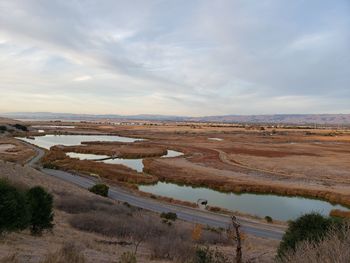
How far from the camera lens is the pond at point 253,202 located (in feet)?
125

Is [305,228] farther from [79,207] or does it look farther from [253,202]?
[253,202]

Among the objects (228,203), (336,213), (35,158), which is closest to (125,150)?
(35,158)

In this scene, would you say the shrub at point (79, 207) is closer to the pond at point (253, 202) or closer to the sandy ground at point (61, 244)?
the sandy ground at point (61, 244)

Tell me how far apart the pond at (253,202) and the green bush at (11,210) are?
2670 cm

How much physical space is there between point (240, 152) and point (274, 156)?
8517 mm

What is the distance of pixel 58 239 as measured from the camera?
607 inches

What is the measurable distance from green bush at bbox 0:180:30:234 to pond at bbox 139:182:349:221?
1051 inches

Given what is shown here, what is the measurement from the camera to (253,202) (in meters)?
43.0

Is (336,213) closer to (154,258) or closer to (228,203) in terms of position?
(228,203)

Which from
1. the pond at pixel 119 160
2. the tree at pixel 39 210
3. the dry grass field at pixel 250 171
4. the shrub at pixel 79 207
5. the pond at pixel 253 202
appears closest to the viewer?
the tree at pixel 39 210

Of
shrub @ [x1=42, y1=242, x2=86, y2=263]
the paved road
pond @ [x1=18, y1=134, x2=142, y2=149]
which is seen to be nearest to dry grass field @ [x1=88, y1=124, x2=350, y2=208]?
the paved road

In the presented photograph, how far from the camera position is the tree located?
16.1m

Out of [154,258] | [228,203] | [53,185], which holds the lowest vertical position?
[228,203]

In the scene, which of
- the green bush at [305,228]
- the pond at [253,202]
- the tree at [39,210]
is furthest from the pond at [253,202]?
the tree at [39,210]
